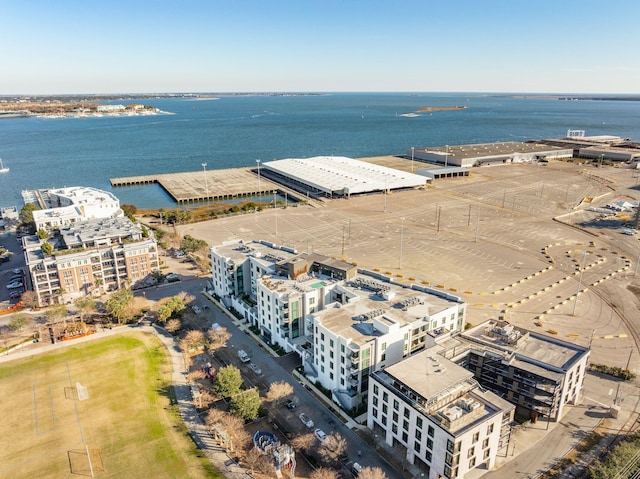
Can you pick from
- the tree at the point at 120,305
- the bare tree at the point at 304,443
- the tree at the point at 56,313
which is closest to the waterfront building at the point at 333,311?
the bare tree at the point at 304,443

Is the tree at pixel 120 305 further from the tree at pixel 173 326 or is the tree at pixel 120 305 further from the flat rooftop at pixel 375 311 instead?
the flat rooftop at pixel 375 311

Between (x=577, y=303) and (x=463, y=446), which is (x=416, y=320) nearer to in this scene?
(x=463, y=446)

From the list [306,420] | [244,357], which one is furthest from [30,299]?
[306,420]

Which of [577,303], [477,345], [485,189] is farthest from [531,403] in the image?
[485,189]

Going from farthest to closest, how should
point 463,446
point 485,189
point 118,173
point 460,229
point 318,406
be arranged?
point 118,173
point 485,189
point 460,229
point 318,406
point 463,446

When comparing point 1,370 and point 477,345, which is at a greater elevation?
point 477,345

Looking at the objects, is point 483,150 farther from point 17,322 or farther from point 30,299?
point 17,322

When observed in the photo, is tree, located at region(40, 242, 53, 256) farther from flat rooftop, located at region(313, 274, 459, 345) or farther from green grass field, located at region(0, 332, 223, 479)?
flat rooftop, located at region(313, 274, 459, 345)

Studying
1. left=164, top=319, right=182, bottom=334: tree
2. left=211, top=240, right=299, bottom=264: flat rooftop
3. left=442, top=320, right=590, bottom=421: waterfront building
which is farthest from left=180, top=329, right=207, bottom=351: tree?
left=442, top=320, right=590, bottom=421: waterfront building
